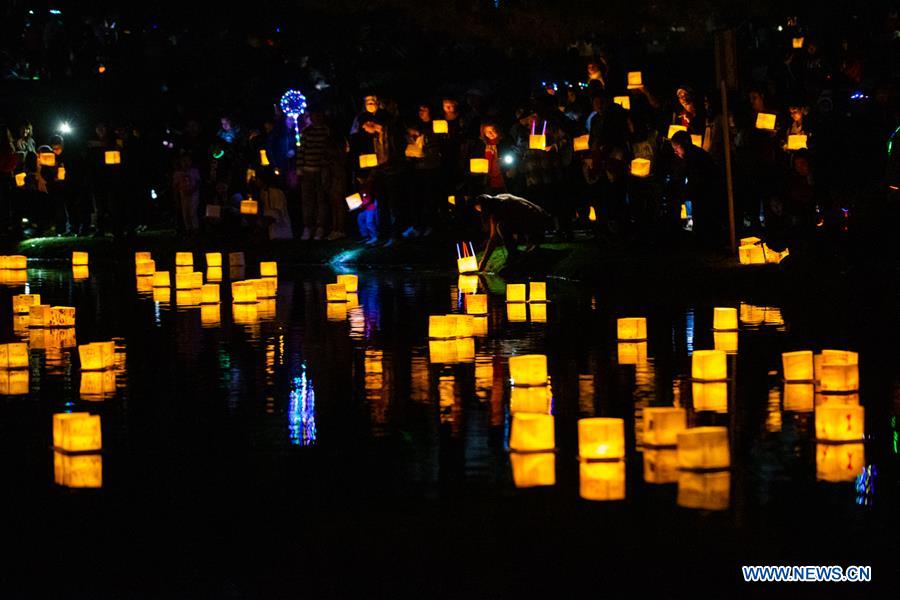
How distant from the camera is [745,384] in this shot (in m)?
11.4

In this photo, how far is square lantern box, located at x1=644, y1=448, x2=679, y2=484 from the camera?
8211mm

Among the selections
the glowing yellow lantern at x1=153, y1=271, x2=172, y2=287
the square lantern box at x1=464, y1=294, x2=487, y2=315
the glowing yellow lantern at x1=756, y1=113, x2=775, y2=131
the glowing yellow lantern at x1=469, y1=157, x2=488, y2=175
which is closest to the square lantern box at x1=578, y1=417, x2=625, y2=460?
the square lantern box at x1=464, y1=294, x2=487, y2=315

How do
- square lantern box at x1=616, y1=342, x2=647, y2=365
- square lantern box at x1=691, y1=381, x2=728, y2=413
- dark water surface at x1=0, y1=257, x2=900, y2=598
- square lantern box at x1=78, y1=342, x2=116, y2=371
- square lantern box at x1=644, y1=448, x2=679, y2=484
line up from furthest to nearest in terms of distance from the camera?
1. square lantern box at x1=616, y1=342, x2=647, y2=365
2. square lantern box at x1=78, y1=342, x2=116, y2=371
3. square lantern box at x1=691, y1=381, x2=728, y2=413
4. square lantern box at x1=644, y1=448, x2=679, y2=484
5. dark water surface at x1=0, y1=257, x2=900, y2=598

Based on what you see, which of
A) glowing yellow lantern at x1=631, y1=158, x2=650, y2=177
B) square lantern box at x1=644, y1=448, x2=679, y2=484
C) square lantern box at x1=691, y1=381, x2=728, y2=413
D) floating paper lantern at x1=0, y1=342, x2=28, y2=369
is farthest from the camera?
glowing yellow lantern at x1=631, y1=158, x2=650, y2=177

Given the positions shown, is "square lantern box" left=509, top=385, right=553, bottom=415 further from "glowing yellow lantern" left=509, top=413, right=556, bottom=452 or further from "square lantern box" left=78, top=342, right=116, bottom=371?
"square lantern box" left=78, top=342, right=116, bottom=371

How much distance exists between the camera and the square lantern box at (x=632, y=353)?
12.9 m

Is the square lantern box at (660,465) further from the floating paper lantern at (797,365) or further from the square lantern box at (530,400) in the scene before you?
the floating paper lantern at (797,365)

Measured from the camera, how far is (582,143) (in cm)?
2275

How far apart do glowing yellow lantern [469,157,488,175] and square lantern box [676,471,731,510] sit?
1520 centimetres

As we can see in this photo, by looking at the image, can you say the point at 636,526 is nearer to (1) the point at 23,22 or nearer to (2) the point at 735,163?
(2) the point at 735,163

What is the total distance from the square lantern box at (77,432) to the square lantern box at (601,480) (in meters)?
2.52

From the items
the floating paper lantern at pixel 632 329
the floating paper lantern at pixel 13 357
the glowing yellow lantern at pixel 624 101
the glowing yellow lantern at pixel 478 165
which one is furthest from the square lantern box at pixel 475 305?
the glowing yellow lantern at pixel 624 101

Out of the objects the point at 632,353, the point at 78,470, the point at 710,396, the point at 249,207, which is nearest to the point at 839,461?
the point at 710,396

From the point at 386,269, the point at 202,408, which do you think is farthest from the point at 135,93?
the point at 202,408
